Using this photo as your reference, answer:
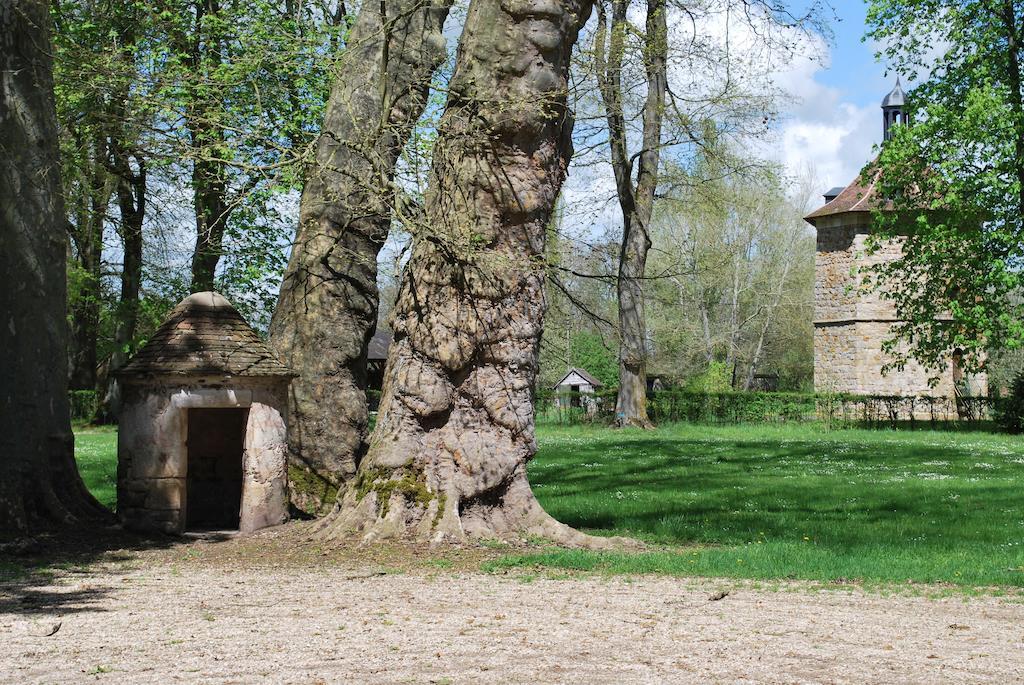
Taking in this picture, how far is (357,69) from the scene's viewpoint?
14.2 m

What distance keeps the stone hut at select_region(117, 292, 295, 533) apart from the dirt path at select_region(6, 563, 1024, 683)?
2.55m

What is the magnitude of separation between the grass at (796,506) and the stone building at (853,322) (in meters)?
19.1

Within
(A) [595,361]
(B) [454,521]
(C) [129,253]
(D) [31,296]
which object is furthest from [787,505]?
(A) [595,361]

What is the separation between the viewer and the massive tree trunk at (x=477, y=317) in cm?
1078

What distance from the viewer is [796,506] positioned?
48.4 feet

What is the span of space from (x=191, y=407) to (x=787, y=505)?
7.89 meters

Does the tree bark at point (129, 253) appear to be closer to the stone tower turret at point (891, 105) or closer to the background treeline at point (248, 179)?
the background treeline at point (248, 179)

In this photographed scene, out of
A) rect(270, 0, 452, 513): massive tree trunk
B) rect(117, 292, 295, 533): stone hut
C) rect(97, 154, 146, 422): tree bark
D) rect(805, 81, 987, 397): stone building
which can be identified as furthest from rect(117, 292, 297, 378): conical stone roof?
rect(805, 81, 987, 397): stone building

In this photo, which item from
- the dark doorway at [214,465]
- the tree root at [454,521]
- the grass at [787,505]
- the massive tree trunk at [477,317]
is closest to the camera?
the grass at [787,505]

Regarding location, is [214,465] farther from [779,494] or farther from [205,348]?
[779,494]

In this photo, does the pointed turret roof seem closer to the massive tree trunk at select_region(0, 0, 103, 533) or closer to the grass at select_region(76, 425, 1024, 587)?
the grass at select_region(76, 425, 1024, 587)

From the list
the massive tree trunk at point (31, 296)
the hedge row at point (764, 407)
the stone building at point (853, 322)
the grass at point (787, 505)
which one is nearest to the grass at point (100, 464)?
the grass at point (787, 505)

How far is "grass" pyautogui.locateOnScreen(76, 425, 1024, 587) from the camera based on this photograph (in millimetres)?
9789

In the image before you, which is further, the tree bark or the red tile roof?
the red tile roof
